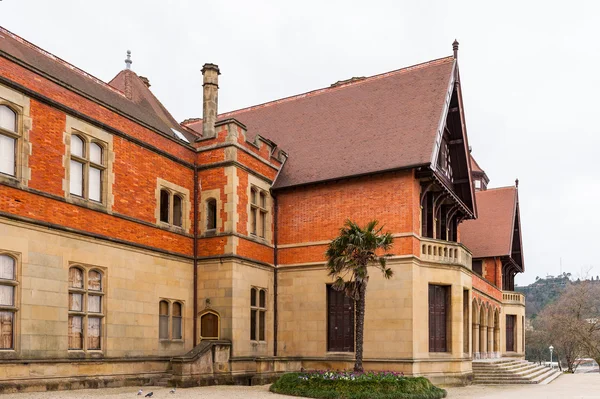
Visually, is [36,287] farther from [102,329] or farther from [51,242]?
[102,329]

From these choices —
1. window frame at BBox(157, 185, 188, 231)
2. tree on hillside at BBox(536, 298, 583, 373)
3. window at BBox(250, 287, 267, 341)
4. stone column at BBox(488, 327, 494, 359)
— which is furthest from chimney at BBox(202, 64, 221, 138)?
tree on hillside at BBox(536, 298, 583, 373)

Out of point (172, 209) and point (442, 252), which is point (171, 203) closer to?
point (172, 209)

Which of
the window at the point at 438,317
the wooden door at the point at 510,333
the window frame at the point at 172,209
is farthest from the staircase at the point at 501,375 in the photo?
the window frame at the point at 172,209

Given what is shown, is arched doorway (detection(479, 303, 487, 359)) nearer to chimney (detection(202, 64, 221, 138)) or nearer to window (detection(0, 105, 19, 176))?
chimney (detection(202, 64, 221, 138))

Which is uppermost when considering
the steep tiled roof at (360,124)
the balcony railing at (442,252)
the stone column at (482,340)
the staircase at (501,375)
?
the steep tiled roof at (360,124)

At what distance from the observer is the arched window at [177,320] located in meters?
21.7

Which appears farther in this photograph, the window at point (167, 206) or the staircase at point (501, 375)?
the staircase at point (501, 375)

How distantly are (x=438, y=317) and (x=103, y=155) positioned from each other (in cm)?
1312

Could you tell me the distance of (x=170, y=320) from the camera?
2144 cm

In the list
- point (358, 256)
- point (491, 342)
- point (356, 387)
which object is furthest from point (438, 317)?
point (491, 342)

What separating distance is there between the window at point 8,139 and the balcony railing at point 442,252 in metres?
13.8

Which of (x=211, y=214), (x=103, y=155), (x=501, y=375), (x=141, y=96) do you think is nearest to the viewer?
(x=103, y=155)

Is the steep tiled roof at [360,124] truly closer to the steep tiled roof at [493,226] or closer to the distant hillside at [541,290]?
the steep tiled roof at [493,226]

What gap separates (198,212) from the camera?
23.2 metres
